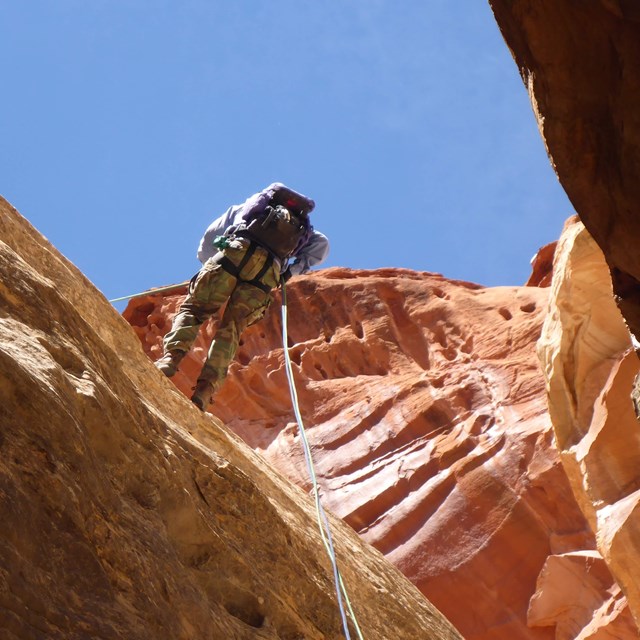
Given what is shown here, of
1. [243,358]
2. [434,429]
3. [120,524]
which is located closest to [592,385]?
[434,429]

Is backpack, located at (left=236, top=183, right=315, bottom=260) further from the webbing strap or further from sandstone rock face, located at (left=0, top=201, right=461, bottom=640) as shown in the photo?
sandstone rock face, located at (left=0, top=201, right=461, bottom=640)

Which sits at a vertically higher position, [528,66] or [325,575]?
[528,66]

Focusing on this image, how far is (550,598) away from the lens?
14289 mm

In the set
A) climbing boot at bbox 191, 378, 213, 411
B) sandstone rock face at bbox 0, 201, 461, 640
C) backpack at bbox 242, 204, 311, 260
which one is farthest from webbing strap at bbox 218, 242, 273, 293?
sandstone rock face at bbox 0, 201, 461, 640

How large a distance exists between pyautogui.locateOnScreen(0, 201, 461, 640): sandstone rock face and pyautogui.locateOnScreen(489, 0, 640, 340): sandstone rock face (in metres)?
2.59

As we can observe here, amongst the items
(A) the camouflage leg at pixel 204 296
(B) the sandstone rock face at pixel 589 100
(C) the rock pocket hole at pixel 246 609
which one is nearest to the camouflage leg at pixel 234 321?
(A) the camouflage leg at pixel 204 296

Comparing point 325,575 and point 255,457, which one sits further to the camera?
point 255,457

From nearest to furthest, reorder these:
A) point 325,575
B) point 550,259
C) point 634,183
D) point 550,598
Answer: point 634,183, point 325,575, point 550,598, point 550,259

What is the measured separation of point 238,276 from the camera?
10562 mm

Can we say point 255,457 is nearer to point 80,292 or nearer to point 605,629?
point 80,292

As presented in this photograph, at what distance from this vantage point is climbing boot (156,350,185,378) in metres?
10.1

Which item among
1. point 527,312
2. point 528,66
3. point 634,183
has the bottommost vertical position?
point 634,183

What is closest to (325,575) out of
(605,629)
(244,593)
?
(244,593)

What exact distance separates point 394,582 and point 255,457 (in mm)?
1634
